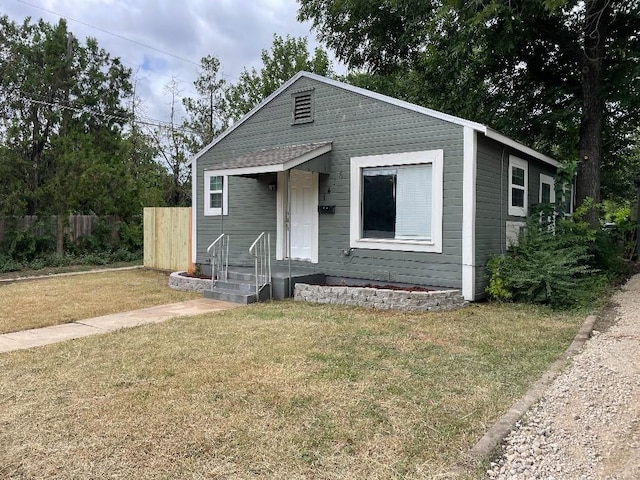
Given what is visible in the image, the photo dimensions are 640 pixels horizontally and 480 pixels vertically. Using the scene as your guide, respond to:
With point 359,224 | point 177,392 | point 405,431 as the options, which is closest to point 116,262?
point 359,224

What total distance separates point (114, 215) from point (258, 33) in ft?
41.9

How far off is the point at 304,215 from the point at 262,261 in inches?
52.6

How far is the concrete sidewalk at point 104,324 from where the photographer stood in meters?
5.52

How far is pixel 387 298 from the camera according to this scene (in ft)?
24.3

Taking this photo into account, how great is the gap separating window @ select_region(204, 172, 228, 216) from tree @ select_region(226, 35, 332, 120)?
1271 centimetres

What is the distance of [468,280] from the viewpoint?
7.64 m

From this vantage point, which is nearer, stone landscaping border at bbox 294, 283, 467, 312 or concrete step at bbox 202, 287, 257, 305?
stone landscaping border at bbox 294, 283, 467, 312

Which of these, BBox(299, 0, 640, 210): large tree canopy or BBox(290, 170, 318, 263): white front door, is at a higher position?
BBox(299, 0, 640, 210): large tree canopy

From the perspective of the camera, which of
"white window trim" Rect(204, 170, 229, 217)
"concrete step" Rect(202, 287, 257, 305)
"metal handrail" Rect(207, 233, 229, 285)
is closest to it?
"concrete step" Rect(202, 287, 257, 305)

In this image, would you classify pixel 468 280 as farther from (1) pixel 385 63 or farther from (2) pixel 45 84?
(2) pixel 45 84

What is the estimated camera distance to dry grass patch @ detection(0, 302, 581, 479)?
272 cm

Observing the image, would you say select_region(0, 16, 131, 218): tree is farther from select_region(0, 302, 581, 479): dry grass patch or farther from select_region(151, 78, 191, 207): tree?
select_region(0, 302, 581, 479): dry grass patch

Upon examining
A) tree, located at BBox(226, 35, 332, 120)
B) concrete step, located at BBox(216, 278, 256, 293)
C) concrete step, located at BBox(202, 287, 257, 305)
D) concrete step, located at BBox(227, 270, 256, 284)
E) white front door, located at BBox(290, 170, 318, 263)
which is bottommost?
concrete step, located at BBox(202, 287, 257, 305)

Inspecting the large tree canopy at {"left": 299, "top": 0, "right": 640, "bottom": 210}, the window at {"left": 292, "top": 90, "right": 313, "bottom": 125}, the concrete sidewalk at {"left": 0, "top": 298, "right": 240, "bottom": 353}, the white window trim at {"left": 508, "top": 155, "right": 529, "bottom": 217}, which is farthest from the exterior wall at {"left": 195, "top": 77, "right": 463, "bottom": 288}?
the large tree canopy at {"left": 299, "top": 0, "right": 640, "bottom": 210}
